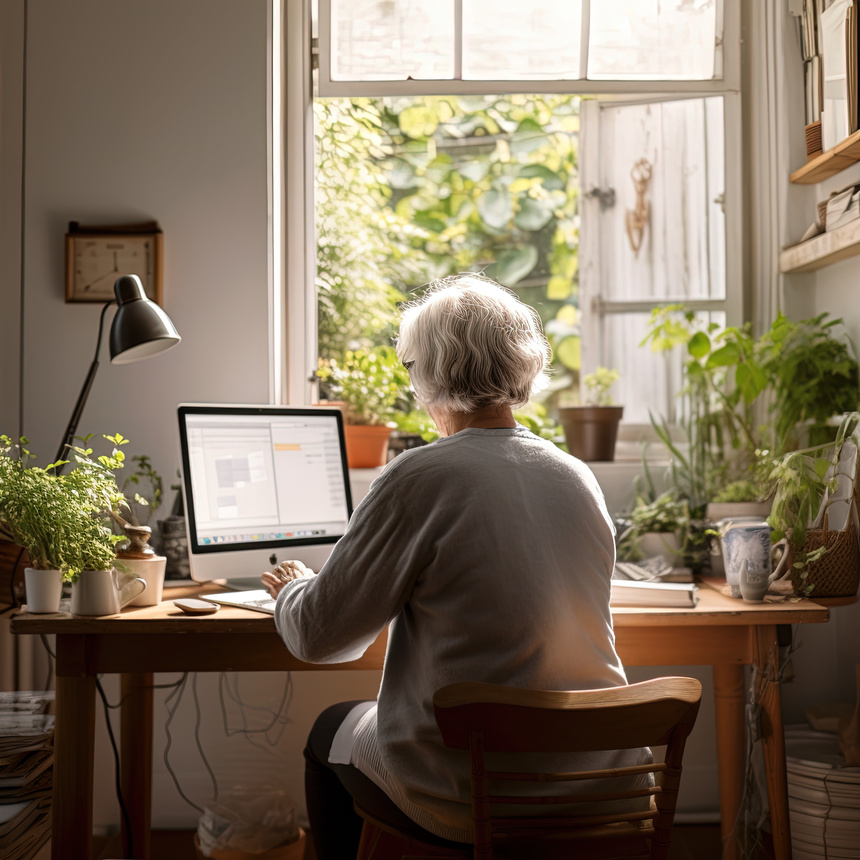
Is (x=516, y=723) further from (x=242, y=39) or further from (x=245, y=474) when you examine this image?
(x=242, y=39)

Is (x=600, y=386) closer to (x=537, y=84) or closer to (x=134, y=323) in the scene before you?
(x=537, y=84)

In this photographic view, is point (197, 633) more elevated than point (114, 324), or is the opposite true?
point (114, 324)

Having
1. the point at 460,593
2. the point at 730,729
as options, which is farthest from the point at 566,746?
the point at 730,729

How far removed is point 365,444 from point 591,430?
2.34ft

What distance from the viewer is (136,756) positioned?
221cm

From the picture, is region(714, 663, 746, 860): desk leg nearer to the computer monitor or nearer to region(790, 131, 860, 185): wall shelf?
the computer monitor

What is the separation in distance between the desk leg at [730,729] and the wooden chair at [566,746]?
72cm

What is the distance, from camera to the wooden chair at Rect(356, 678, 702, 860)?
3.81ft

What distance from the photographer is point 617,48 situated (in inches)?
105

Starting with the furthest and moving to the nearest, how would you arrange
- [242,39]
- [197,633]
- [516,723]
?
[242,39]
[197,633]
[516,723]

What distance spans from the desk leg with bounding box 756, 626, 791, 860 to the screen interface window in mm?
1067

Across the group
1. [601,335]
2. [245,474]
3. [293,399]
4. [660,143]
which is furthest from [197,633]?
[660,143]

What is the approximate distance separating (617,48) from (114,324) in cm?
178

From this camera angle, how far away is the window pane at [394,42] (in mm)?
2637
